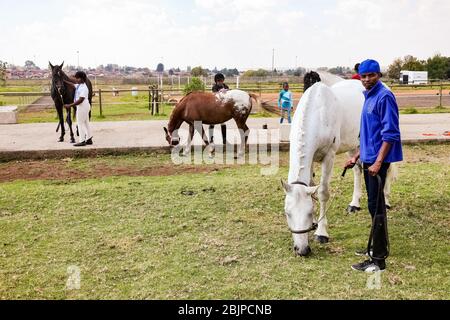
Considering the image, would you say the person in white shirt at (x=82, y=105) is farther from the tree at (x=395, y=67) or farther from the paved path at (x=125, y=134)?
the tree at (x=395, y=67)

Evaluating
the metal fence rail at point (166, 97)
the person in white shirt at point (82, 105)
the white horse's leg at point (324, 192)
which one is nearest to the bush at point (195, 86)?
the metal fence rail at point (166, 97)

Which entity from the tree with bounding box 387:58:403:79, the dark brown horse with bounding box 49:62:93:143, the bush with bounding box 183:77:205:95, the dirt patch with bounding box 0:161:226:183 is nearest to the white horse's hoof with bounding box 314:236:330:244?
the dirt patch with bounding box 0:161:226:183

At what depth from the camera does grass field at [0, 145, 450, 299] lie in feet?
12.3

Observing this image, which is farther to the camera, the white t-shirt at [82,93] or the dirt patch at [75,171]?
the white t-shirt at [82,93]

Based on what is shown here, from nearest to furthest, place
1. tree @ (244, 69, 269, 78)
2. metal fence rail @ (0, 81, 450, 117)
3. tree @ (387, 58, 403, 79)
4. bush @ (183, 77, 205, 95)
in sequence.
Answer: metal fence rail @ (0, 81, 450, 117), bush @ (183, 77, 205, 95), tree @ (387, 58, 403, 79), tree @ (244, 69, 269, 78)

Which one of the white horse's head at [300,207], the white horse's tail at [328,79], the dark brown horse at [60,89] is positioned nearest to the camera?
the white horse's head at [300,207]

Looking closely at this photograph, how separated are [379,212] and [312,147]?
33.9 inches

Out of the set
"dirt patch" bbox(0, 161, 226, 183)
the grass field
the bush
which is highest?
the bush

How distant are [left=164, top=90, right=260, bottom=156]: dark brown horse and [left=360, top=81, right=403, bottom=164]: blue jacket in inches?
213

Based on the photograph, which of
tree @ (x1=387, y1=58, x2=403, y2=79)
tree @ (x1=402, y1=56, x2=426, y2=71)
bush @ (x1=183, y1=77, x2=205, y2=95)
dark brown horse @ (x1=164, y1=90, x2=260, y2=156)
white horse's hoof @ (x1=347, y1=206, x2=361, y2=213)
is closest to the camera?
white horse's hoof @ (x1=347, y1=206, x2=361, y2=213)

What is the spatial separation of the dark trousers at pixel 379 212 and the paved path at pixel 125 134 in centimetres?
628

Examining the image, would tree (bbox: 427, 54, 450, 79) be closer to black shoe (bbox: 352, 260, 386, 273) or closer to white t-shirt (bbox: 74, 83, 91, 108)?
white t-shirt (bbox: 74, 83, 91, 108)

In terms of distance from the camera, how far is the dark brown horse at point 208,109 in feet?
30.1

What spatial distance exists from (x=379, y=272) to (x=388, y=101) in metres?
1.47
